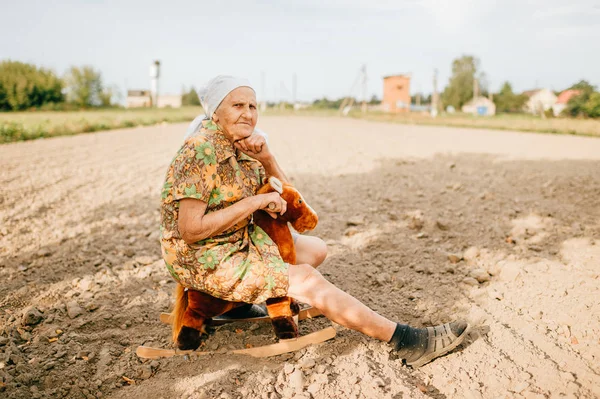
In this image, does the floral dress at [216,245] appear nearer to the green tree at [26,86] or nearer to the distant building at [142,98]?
the green tree at [26,86]

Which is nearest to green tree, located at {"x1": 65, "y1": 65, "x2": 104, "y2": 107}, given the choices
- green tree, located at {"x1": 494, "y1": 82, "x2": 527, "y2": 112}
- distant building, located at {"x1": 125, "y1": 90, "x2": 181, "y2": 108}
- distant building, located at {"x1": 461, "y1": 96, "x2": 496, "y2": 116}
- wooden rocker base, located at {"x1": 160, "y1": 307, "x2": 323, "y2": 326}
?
distant building, located at {"x1": 125, "y1": 90, "x2": 181, "y2": 108}

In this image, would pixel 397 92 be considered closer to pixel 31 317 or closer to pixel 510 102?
pixel 510 102

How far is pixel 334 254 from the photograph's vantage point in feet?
13.9

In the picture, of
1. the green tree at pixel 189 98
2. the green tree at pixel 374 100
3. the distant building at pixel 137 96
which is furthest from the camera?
the distant building at pixel 137 96

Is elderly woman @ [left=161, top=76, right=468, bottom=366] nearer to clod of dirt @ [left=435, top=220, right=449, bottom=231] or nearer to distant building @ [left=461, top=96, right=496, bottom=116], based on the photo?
clod of dirt @ [left=435, top=220, right=449, bottom=231]

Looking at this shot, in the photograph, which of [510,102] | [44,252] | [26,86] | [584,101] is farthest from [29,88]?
[510,102]

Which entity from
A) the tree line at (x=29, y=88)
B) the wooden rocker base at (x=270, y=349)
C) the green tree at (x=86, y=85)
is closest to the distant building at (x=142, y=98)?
the green tree at (x=86, y=85)

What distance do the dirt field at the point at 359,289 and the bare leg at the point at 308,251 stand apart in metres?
0.47

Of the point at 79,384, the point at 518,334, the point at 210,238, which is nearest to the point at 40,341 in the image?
the point at 79,384

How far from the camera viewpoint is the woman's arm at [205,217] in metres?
2.25

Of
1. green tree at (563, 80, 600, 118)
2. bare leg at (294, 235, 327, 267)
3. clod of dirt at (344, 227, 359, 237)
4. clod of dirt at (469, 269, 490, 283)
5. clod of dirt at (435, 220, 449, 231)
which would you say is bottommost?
clod of dirt at (469, 269, 490, 283)

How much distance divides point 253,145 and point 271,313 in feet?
3.12

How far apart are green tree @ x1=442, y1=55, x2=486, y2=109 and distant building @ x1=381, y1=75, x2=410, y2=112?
1618 cm

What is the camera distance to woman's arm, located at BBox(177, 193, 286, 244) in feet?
7.39
